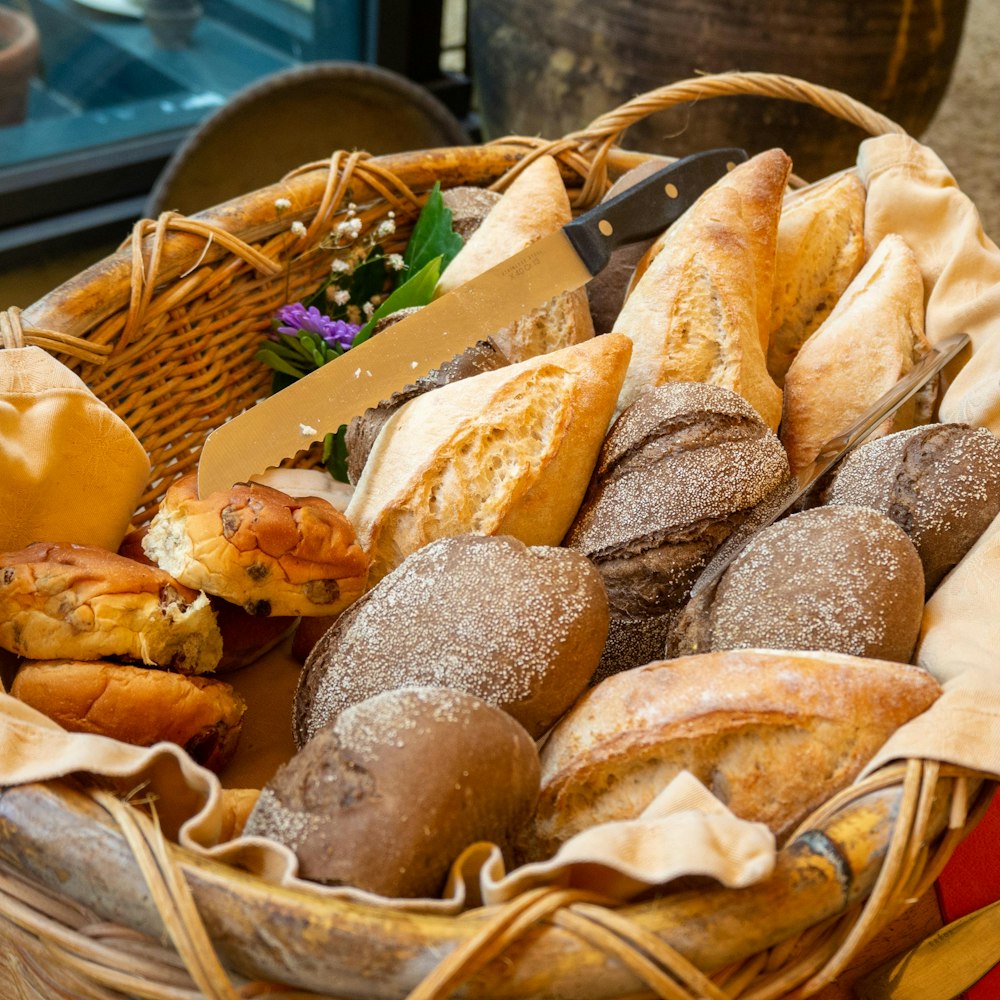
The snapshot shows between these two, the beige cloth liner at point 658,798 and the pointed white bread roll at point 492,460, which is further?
the pointed white bread roll at point 492,460

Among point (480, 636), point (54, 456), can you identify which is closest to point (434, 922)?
point (480, 636)

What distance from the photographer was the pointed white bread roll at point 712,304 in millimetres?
1261

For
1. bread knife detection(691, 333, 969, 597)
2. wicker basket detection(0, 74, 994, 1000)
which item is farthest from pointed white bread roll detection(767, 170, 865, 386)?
wicker basket detection(0, 74, 994, 1000)

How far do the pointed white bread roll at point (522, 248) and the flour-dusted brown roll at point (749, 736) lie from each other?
0.64 metres

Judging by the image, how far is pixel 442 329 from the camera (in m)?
1.27

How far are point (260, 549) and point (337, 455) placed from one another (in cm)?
42

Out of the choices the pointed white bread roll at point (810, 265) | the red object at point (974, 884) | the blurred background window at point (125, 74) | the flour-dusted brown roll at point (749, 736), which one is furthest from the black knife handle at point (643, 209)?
the blurred background window at point (125, 74)

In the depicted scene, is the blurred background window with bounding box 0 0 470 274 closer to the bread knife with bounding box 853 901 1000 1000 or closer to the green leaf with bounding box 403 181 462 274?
the green leaf with bounding box 403 181 462 274

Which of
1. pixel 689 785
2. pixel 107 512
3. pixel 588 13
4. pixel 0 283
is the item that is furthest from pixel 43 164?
pixel 689 785

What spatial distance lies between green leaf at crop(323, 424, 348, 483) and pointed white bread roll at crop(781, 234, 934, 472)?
584mm

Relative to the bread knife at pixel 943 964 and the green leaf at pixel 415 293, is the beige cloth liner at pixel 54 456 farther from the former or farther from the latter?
the bread knife at pixel 943 964

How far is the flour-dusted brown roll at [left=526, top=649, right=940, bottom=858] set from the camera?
2.68ft

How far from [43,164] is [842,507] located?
2.64 metres

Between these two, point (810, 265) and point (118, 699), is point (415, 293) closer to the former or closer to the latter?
point (810, 265)
